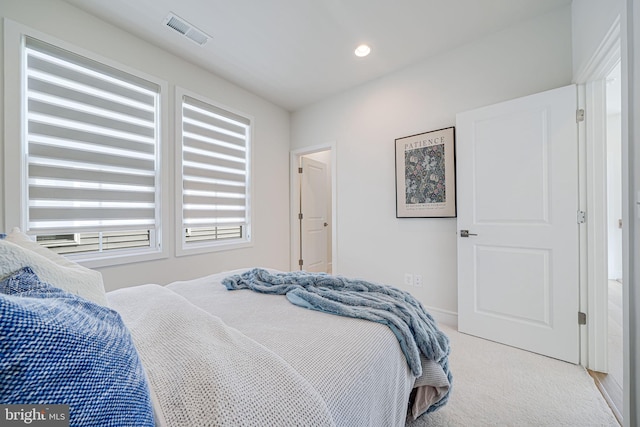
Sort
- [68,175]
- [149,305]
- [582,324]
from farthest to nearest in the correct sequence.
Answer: [68,175]
[582,324]
[149,305]

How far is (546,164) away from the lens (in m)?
2.02

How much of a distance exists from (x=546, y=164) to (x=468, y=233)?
2.59 ft

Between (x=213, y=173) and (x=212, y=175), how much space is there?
3cm

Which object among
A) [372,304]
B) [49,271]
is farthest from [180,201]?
[372,304]

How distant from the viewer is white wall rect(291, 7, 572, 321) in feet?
7.16

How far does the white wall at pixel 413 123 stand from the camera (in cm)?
218

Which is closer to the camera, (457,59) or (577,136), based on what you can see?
(577,136)

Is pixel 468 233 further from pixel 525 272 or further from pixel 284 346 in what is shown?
pixel 284 346

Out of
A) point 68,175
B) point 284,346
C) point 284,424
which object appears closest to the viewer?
point 284,424

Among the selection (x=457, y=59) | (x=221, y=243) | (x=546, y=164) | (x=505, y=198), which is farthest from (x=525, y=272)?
(x=221, y=243)

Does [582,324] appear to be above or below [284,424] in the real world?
below

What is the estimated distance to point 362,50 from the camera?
2572mm

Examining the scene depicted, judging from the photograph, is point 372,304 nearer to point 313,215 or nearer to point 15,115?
point 15,115

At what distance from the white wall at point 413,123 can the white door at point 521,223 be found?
241 millimetres
